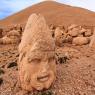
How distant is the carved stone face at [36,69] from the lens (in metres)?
12.0

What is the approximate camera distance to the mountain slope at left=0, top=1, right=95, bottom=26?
194 ft

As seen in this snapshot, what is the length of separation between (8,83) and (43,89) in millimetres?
2152

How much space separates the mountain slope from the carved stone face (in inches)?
1667

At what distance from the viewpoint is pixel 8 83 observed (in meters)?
13.6

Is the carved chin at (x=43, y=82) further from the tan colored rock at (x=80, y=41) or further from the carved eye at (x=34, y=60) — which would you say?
the tan colored rock at (x=80, y=41)

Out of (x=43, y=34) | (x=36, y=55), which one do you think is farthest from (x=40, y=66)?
(x=43, y=34)

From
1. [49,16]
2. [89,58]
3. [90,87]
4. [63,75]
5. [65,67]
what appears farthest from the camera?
[49,16]

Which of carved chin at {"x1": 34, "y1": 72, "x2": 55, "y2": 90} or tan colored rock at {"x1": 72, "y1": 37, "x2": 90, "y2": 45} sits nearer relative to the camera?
carved chin at {"x1": 34, "y1": 72, "x2": 55, "y2": 90}

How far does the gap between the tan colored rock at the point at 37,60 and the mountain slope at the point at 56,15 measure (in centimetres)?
4206

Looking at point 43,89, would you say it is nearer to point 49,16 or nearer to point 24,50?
point 24,50

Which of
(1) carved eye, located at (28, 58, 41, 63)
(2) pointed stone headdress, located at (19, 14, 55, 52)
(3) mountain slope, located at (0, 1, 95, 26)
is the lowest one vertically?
(3) mountain slope, located at (0, 1, 95, 26)

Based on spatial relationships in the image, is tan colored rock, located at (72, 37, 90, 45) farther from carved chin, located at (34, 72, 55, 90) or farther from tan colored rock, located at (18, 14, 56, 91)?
carved chin, located at (34, 72, 55, 90)

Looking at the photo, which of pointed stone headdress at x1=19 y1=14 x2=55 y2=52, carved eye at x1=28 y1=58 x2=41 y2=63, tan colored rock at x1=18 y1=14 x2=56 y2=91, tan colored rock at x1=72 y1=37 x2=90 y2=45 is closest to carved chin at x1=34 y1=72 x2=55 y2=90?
tan colored rock at x1=18 y1=14 x2=56 y2=91

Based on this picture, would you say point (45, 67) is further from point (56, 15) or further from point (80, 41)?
point (56, 15)
